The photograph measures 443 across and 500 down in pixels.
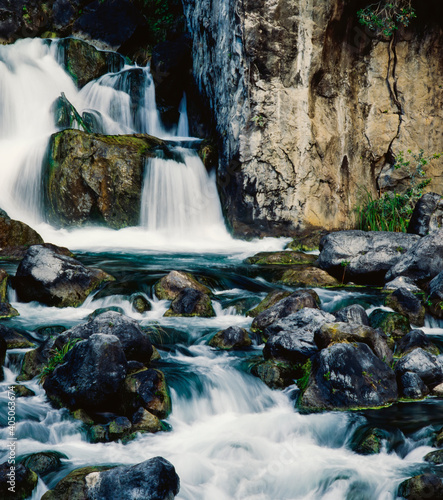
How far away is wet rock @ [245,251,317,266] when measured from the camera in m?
9.97

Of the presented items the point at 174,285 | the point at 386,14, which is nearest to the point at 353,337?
the point at 174,285

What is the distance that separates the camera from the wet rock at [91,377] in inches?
174

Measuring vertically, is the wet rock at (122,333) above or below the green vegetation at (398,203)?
below

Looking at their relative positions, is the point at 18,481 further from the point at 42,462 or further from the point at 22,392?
the point at 22,392

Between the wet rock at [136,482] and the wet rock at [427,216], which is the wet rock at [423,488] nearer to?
the wet rock at [136,482]

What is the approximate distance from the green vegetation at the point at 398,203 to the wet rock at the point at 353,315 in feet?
17.4

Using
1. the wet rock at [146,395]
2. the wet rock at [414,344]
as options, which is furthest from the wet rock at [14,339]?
the wet rock at [414,344]

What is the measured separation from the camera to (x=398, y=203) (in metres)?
11.9

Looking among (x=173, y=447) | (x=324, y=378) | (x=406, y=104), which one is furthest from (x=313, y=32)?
A: (x=173, y=447)

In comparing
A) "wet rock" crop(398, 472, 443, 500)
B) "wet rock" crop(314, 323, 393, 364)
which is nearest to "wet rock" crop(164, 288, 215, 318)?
"wet rock" crop(314, 323, 393, 364)

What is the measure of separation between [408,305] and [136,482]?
4.60 metres

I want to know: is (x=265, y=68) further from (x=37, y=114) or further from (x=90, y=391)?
(x=90, y=391)

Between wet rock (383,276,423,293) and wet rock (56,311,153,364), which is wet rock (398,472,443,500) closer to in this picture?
wet rock (56,311,153,364)

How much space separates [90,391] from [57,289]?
3032 millimetres
